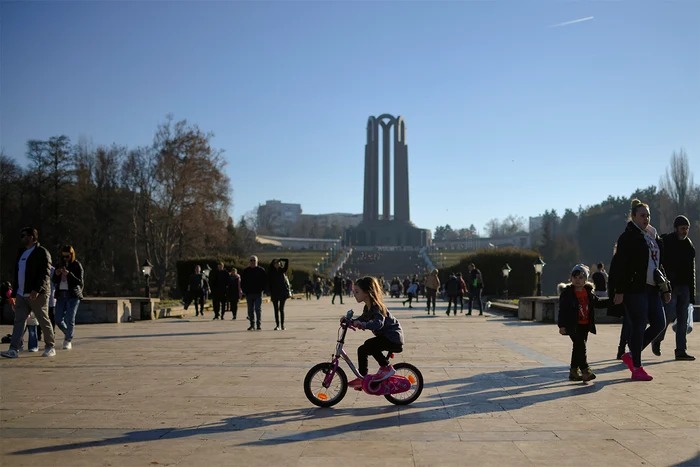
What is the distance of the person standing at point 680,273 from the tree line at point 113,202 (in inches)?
1473

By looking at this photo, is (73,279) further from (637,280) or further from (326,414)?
(637,280)

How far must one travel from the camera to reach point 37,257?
9773mm

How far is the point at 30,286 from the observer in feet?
31.9

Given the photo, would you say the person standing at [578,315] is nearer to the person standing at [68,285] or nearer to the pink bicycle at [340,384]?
the pink bicycle at [340,384]

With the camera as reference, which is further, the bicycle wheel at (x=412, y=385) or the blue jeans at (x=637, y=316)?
the blue jeans at (x=637, y=316)

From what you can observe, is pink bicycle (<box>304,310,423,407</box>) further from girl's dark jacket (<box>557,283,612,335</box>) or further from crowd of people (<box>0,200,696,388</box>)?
girl's dark jacket (<box>557,283,612,335</box>)

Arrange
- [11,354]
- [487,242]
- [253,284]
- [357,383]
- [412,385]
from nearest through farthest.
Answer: [357,383] < [412,385] < [11,354] < [253,284] < [487,242]

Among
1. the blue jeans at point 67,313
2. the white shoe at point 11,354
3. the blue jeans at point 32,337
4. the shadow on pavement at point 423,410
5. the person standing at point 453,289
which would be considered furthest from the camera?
the person standing at point 453,289

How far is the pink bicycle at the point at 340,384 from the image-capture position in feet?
20.9

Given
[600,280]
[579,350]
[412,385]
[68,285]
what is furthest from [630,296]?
[600,280]

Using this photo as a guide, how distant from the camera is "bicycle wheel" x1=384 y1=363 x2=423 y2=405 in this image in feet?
21.5

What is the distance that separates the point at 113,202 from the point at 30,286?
3964 centimetres

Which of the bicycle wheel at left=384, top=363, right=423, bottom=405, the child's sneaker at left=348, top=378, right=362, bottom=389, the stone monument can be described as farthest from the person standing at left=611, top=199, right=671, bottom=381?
the stone monument

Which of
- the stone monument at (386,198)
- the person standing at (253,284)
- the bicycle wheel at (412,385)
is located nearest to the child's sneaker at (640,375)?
the bicycle wheel at (412,385)
